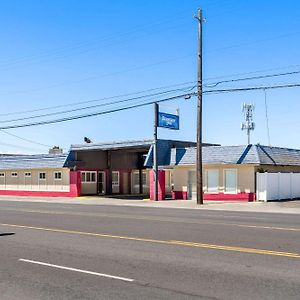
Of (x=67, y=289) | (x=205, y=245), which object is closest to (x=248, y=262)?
(x=205, y=245)

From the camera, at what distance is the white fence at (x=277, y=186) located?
35.6m

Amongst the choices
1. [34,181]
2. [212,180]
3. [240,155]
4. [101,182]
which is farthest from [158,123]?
[34,181]

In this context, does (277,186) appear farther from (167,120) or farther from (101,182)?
(101,182)

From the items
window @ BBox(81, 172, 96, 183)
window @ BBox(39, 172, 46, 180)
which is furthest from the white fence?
window @ BBox(39, 172, 46, 180)

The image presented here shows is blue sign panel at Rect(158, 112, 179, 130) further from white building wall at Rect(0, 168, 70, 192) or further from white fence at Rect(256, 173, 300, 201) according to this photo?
white building wall at Rect(0, 168, 70, 192)

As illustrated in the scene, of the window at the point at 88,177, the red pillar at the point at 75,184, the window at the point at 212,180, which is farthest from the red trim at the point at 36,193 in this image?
the window at the point at 212,180

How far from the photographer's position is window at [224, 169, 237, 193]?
37.0m

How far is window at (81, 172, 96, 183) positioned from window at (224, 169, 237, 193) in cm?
1591

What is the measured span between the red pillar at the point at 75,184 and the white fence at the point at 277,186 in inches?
686

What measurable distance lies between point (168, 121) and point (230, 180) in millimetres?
6662

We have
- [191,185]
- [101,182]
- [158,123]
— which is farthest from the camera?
[101,182]

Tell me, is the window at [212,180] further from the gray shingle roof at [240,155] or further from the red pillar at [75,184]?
the red pillar at [75,184]

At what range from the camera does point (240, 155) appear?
36562 mm

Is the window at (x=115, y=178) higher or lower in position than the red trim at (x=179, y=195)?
higher
